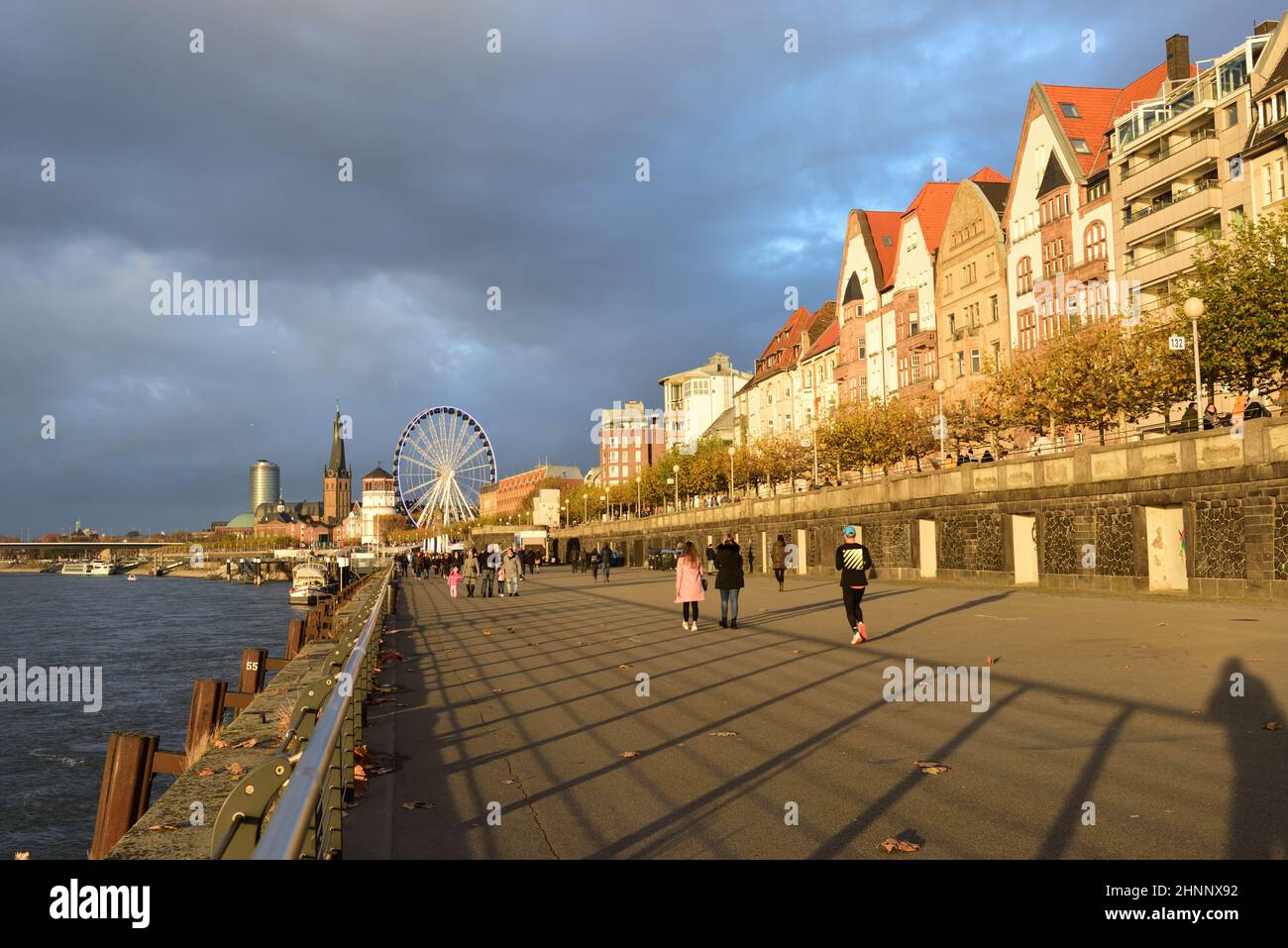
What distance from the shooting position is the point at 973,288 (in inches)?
2468

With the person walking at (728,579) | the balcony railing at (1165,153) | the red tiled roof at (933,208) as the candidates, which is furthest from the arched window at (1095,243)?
the person walking at (728,579)

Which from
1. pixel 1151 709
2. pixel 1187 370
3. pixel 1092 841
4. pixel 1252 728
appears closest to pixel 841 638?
pixel 1151 709

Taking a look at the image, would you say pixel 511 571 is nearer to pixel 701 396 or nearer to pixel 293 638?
pixel 293 638

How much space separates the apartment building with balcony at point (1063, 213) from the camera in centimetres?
5212

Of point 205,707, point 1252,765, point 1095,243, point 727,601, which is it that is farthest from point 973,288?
point 1252,765

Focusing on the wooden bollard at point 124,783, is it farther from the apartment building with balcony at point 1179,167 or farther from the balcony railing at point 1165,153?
the balcony railing at point 1165,153

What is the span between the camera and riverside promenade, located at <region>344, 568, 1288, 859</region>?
631 cm

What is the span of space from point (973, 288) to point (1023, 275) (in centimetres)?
560

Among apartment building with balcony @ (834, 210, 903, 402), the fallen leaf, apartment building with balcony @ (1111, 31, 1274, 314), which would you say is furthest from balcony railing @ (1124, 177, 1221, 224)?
the fallen leaf

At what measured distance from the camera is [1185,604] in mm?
24453

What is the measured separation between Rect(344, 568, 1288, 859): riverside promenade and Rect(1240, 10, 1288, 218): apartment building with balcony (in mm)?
28433
